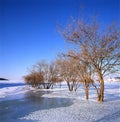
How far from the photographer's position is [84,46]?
13742 millimetres

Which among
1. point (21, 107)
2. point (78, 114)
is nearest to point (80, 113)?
point (78, 114)

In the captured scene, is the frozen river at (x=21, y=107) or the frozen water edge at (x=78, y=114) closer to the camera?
the frozen water edge at (x=78, y=114)

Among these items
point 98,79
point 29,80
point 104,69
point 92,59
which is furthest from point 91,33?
point 29,80

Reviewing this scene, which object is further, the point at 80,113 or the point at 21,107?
the point at 21,107

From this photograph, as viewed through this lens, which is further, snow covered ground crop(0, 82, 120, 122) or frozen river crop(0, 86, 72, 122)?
frozen river crop(0, 86, 72, 122)

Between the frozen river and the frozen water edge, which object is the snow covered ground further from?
the frozen river

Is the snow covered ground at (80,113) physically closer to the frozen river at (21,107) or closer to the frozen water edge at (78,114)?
the frozen water edge at (78,114)

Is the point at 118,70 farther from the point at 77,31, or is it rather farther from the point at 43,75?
the point at 43,75

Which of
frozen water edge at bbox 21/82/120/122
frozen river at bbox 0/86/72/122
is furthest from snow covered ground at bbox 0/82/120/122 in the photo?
frozen river at bbox 0/86/72/122

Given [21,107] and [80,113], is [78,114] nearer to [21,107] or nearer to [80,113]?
[80,113]

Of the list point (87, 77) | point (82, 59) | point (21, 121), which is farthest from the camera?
point (87, 77)

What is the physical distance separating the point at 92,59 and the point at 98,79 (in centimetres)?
208

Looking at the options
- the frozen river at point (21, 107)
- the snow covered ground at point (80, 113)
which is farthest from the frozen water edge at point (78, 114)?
the frozen river at point (21, 107)

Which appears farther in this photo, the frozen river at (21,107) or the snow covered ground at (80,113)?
the frozen river at (21,107)
